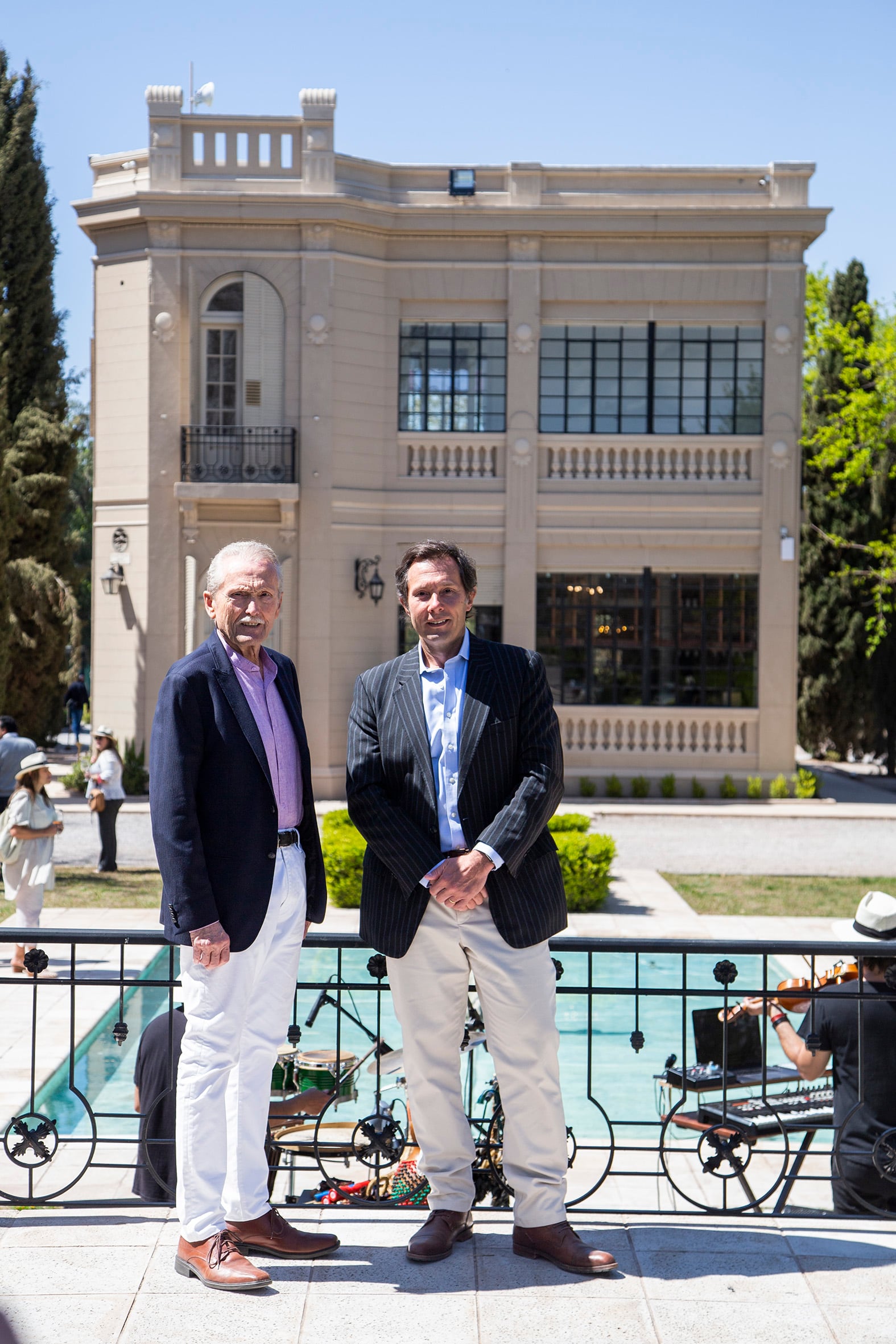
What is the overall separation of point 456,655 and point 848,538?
24.1m

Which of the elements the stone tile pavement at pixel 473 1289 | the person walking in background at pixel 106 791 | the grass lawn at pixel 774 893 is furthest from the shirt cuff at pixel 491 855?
the person walking in background at pixel 106 791

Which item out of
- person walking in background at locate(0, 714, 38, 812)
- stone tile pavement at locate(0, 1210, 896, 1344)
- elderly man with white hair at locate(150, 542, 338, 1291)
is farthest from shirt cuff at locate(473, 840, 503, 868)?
person walking in background at locate(0, 714, 38, 812)

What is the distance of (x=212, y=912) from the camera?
12.6ft

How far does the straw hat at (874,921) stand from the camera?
17.8ft

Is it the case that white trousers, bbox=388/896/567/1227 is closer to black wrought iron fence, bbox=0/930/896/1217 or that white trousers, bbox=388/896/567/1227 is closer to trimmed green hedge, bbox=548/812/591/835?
black wrought iron fence, bbox=0/930/896/1217

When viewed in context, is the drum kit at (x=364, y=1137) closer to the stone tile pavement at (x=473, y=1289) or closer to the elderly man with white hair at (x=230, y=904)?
the stone tile pavement at (x=473, y=1289)

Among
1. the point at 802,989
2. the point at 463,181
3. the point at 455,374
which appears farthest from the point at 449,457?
the point at 802,989

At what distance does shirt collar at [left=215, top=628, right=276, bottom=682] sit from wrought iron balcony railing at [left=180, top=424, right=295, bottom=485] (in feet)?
55.3

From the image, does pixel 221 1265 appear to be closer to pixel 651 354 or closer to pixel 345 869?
pixel 345 869

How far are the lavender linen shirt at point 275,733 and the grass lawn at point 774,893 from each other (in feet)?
30.4

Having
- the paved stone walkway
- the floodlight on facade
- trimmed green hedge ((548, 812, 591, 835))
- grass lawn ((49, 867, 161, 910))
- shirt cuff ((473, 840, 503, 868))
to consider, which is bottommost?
the paved stone walkway

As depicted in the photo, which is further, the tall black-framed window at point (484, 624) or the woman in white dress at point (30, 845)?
the tall black-framed window at point (484, 624)

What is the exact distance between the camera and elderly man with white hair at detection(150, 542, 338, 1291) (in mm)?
3855

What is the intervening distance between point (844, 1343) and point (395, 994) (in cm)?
164
